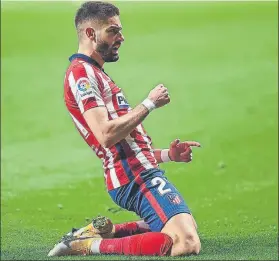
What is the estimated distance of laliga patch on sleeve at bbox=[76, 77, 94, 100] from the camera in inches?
155

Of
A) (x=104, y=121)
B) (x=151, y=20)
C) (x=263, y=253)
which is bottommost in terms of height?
(x=263, y=253)

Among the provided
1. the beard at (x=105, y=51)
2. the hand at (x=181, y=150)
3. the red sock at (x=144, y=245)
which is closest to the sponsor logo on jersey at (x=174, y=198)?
the red sock at (x=144, y=245)

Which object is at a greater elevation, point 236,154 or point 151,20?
point 151,20

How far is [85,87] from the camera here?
13.0 feet

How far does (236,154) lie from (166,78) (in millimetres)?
2472

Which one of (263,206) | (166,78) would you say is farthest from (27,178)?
(166,78)

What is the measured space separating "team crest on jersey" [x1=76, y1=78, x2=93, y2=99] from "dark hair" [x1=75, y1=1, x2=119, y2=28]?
13.7 inches

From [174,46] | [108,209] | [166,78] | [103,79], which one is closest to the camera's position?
[103,79]

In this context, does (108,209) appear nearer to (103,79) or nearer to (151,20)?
(103,79)

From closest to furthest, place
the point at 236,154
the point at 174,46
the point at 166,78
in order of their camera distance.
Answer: the point at 236,154 → the point at 166,78 → the point at 174,46

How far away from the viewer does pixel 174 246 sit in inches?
155

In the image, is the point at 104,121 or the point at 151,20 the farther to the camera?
the point at 151,20

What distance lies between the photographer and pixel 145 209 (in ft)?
13.4

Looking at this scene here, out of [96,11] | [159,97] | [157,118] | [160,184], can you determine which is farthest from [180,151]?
[157,118]
